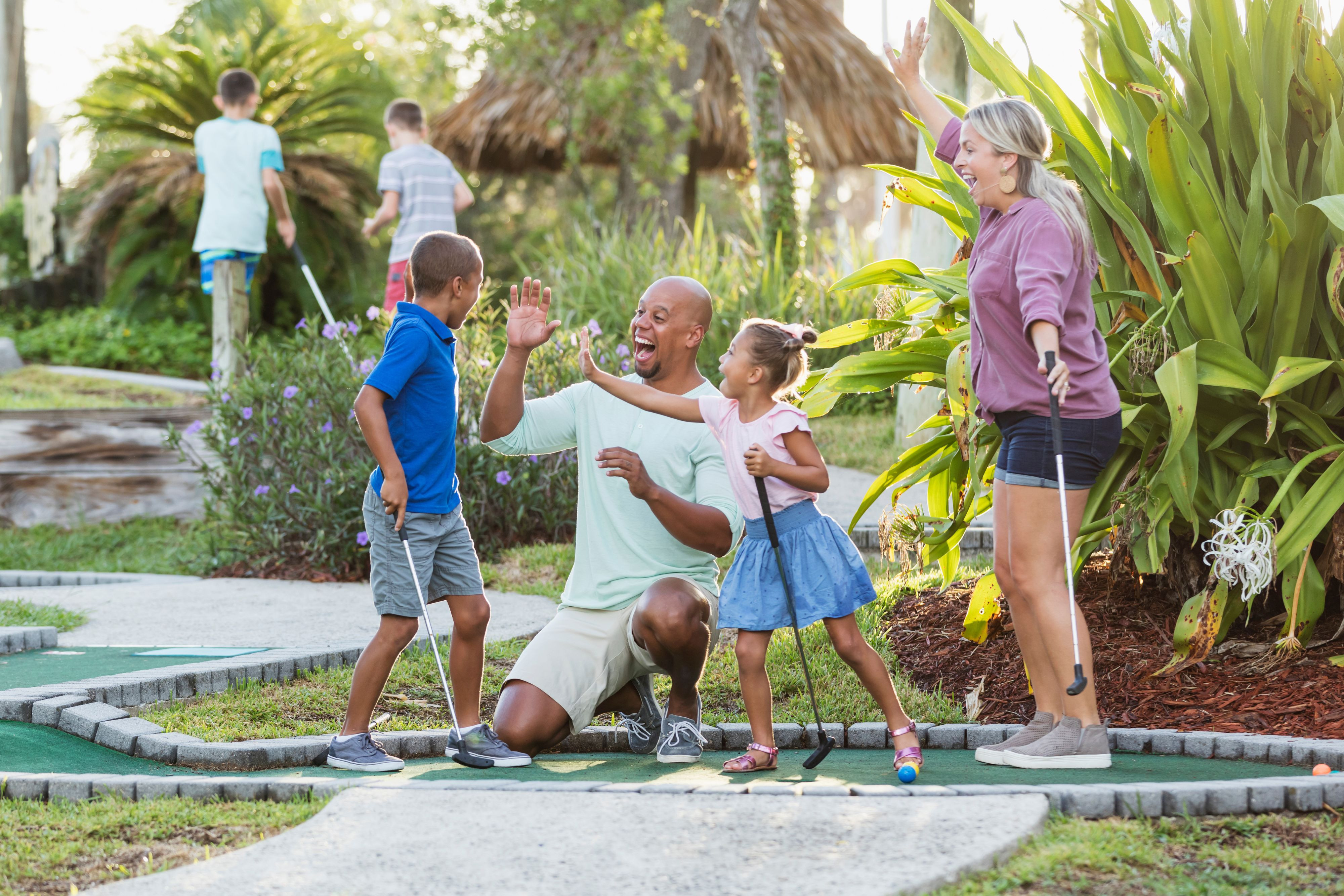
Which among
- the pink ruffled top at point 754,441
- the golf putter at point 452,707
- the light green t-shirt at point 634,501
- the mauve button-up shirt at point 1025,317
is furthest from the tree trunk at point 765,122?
the golf putter at point 452,707

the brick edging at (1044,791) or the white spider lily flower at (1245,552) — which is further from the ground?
the white spider lily flower at (1245,552)

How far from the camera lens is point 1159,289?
404 centimetres

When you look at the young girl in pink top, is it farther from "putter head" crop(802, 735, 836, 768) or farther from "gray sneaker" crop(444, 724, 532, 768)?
"gray sneaker" crop(444, 724, 532, 768)

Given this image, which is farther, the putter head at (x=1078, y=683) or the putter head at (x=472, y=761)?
the putter head at (x=472, y=761)

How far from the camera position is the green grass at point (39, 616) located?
224 inches

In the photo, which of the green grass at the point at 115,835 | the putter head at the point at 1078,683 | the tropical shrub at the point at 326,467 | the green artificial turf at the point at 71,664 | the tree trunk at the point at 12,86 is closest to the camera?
the green grass at the point at 115,835

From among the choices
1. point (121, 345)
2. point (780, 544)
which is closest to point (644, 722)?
point (780, 544)

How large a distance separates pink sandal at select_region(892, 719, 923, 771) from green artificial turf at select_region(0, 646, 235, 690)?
2642 mm

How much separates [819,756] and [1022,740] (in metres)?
0.56

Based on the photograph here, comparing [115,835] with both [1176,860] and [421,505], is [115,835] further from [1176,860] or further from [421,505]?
[1176,860]

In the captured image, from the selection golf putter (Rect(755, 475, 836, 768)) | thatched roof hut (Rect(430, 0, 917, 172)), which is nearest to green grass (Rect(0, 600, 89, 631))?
golf putter (Rect(755, 475, 836, 768))

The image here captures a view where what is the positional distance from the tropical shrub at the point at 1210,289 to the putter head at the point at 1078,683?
0.76 m

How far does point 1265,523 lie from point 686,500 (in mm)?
1661

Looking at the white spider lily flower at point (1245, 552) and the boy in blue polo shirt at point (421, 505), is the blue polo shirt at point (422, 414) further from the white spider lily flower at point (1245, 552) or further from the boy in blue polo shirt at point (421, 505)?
the white spider lily flower at point (1245, 552)
